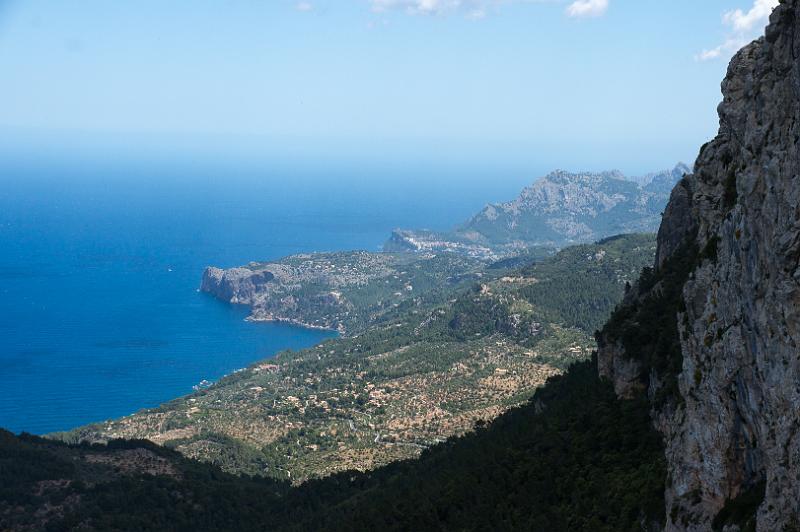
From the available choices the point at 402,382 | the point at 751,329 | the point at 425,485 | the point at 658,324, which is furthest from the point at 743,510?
the point at 402,382

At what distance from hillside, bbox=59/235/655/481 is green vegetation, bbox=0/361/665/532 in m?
17.4

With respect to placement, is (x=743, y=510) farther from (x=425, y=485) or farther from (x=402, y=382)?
(x=402, y=382)

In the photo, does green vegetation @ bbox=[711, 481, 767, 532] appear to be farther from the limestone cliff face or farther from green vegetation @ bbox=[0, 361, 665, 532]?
green vegetation @ bbox=[0, 361, 665, 532]

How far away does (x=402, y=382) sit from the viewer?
13288 cm

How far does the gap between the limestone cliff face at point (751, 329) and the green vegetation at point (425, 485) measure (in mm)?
6088

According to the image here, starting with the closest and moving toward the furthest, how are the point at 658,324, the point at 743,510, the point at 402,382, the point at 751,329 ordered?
the point at 751,329
the point at 743,510
the point at 658,324
the point at 402,382

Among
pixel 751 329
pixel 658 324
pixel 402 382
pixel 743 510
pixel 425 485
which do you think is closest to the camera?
pixel 751 329

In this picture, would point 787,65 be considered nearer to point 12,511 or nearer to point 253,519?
point 253,519

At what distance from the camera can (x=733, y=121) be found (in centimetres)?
3312

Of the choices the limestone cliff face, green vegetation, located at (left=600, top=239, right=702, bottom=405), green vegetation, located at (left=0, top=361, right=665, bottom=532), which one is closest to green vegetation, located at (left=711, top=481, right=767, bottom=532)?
the limestone cliff face

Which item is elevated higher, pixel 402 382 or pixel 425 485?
pixel 425 485

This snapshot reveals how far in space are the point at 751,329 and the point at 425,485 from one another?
1523 inches

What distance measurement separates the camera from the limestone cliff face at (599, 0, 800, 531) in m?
21.9

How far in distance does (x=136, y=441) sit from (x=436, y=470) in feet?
146
